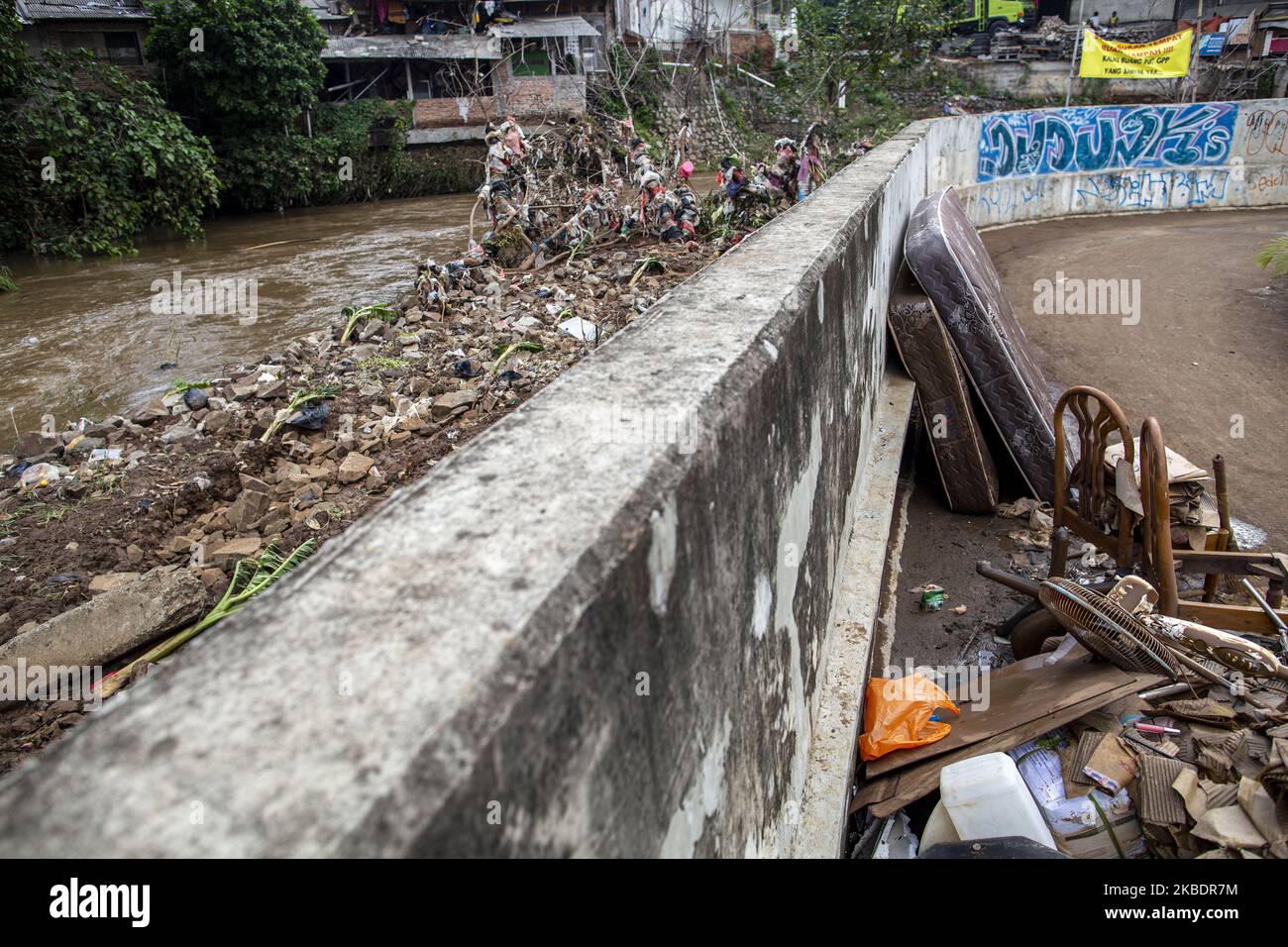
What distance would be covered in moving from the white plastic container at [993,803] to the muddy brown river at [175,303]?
739 cm

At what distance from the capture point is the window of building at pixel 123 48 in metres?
19.1

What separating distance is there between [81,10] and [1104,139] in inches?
829

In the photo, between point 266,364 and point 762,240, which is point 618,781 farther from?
point 266,364

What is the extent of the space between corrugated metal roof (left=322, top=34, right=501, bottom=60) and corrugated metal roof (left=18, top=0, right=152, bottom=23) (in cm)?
471

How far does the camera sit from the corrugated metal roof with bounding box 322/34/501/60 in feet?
74.4

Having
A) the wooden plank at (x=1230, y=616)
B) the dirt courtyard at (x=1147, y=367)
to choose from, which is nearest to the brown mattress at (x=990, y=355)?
the dirt courtyard at (x=1147, y=367)

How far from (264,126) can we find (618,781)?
2128 cm

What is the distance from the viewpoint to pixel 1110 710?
2.55 m

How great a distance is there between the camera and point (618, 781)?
102cm

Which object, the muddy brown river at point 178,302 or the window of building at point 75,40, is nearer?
the muddy brown river at point 178,302

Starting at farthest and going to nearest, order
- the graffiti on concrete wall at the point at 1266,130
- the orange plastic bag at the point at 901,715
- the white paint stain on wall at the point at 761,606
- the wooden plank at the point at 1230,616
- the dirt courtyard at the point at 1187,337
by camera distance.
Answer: the graffiti on concrete wall at the point at 1266,130 → the dirt courtyard at the point at 1187,337 → the wooden plank at the point at 1230,616 → the orange plastic bag at the point at 901,715 → the white paint stain on wall at the point at 761,606

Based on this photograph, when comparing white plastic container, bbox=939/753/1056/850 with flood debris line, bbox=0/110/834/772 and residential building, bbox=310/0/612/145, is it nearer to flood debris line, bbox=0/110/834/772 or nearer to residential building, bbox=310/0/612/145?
flood debris line, bbox=0/110/834/772

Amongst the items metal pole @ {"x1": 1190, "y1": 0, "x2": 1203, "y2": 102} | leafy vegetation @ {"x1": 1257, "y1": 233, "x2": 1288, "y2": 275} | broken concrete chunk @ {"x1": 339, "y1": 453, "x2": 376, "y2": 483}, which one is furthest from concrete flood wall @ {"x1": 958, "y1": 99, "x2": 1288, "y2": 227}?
metal pole @ {"x1": 1190, "y1": 0, "x2": 1203, "y2": 102}

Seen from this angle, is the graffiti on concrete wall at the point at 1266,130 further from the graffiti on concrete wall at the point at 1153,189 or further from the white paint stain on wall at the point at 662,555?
the white paint stain on wall at the point at 662,555
